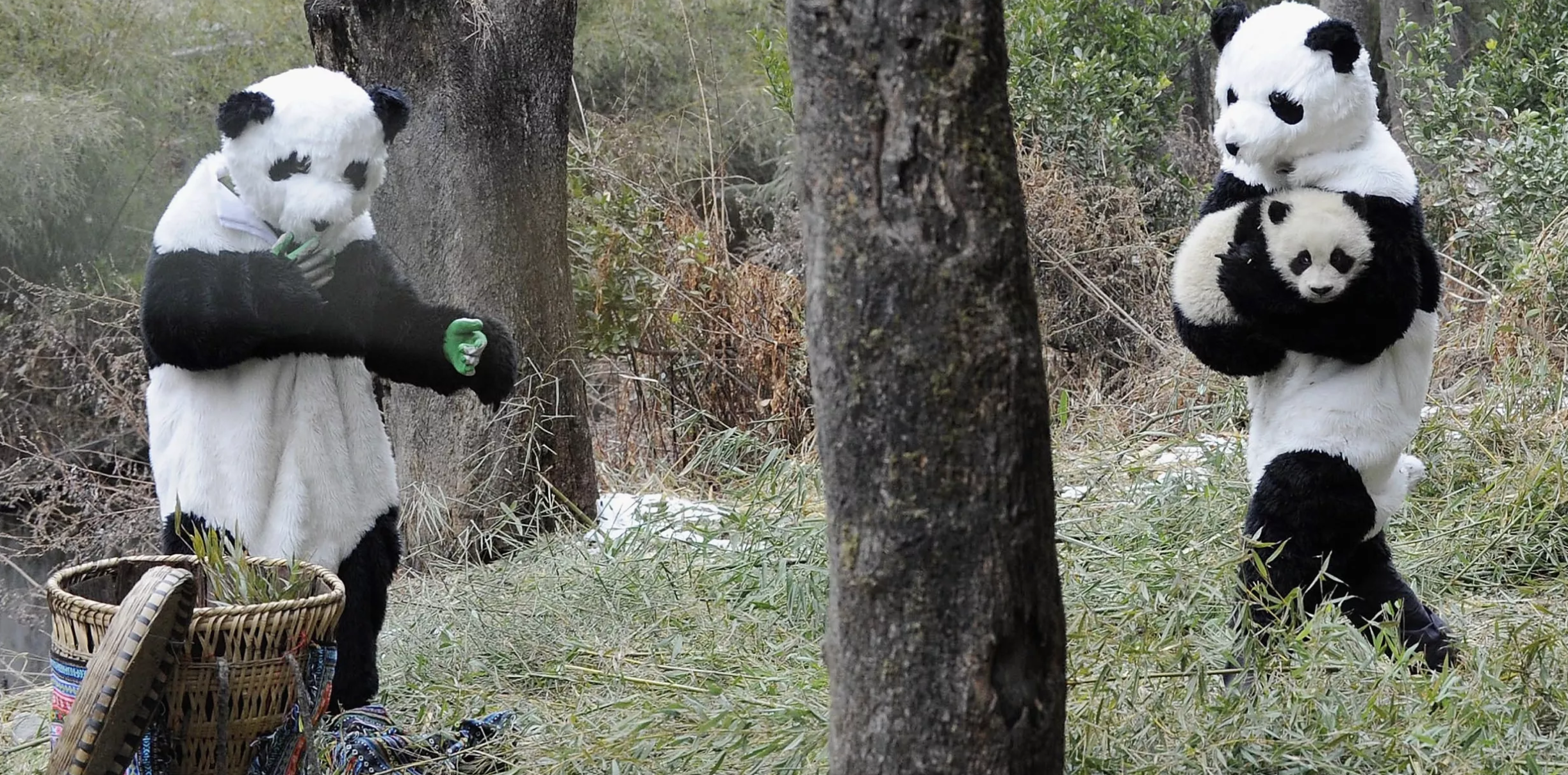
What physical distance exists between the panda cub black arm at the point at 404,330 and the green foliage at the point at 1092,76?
4.41m

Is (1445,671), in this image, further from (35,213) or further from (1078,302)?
(35,213)

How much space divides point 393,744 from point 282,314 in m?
1.02

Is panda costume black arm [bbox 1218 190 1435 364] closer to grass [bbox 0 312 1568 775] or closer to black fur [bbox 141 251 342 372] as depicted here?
grass [bbox 0 312 1568 775]

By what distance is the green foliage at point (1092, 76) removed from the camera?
300 inches

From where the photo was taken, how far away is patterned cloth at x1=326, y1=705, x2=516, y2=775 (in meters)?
3.11

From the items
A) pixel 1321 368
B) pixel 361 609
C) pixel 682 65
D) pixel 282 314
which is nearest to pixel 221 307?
pixel 282 314

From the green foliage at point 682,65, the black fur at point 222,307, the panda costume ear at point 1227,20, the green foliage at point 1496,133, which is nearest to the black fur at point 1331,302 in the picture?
the panda costume ear at point 1227,20

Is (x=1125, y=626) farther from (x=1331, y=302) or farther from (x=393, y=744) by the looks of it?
(x=393, y=744)

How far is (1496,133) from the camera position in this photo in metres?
7.68

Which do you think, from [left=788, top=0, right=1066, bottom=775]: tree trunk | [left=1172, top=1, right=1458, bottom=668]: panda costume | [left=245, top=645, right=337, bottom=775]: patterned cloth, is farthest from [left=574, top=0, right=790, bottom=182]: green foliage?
[left=788, top=0, right=1066, bottom=775]: tree trunk

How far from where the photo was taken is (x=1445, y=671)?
2936 mm

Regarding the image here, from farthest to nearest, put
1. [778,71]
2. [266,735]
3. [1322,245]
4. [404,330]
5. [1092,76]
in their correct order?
[1092,76] < [778,71] < [404,330] < [1322,245] < [266,735]

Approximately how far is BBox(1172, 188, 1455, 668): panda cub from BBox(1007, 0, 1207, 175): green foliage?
162 inches

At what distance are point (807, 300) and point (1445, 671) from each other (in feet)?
5.85
